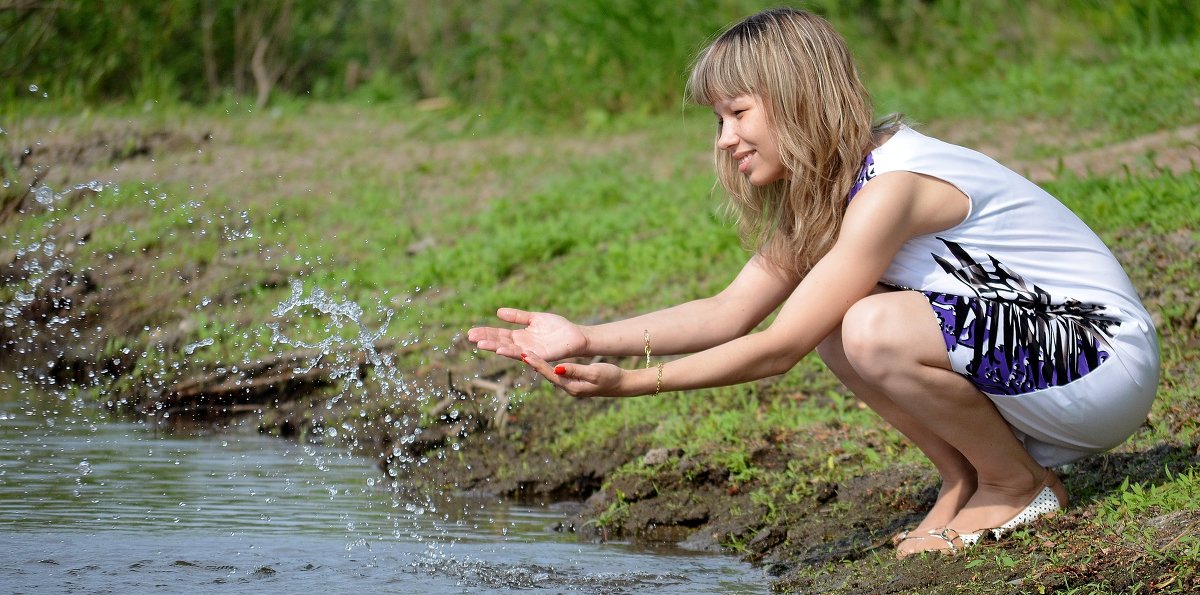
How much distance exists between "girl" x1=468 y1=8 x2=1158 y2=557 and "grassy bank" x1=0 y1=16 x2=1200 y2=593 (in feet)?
0.83

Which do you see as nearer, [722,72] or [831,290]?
[831,290]

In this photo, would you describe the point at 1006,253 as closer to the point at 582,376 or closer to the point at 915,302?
the point at 915,302

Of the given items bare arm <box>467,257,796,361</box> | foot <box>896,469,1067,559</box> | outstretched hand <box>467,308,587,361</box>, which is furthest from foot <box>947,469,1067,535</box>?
outstretched hand <box>467,308,587,361</box>

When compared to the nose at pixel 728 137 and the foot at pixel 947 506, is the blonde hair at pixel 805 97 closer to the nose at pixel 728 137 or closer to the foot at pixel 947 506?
the nose at pixel 728 137

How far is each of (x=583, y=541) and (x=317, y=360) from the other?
77.8 inches

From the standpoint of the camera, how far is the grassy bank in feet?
11.3

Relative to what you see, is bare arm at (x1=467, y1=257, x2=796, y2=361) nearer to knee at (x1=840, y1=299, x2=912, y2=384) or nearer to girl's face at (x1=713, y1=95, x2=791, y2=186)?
girl's face at (x1=713, y1=95, x2=791, y2=186)

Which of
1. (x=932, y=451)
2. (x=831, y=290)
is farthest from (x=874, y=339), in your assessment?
(x=932, y=451)

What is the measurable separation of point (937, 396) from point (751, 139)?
2.39 ft

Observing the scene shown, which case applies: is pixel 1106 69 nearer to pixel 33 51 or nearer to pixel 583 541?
pixel 583 541

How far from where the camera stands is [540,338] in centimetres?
294

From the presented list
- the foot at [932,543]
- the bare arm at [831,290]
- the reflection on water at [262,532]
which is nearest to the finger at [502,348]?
the bare arm at [831,290]

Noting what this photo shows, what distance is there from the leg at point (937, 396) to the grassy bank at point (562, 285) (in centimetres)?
12

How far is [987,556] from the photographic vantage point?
292 cm
